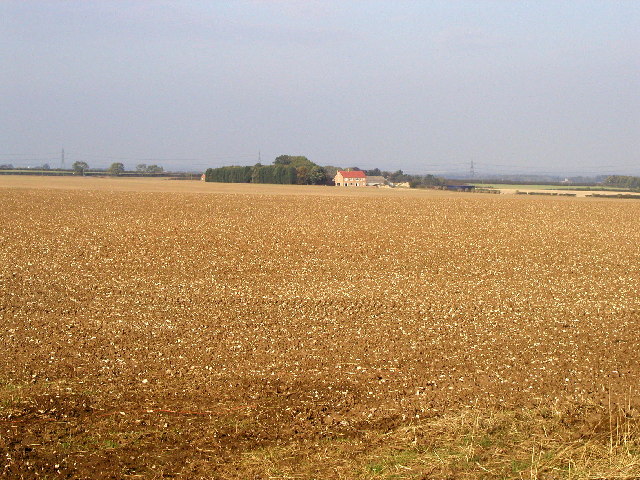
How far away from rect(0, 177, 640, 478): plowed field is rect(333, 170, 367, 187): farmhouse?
7713cm

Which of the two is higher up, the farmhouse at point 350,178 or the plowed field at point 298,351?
the farmhouse at point 350,178

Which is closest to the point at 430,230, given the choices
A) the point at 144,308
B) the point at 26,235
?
the point at 26,235

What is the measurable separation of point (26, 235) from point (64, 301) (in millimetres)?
12079

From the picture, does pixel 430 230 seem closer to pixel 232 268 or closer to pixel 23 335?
pixel 232 268

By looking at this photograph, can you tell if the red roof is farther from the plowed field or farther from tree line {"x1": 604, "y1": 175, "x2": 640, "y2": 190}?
→ the plowed field

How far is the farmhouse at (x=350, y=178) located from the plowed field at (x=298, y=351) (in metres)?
77.1

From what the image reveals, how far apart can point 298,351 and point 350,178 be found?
93.6 metres

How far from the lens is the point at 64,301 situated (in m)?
15.1

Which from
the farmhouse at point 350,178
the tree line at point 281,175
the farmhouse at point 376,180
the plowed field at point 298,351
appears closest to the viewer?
the plowed field at point 298,351

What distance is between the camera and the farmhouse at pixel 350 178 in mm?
103312

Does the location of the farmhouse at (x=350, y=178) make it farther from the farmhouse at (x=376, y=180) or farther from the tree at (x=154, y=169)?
the tree at (x=154, y=169)

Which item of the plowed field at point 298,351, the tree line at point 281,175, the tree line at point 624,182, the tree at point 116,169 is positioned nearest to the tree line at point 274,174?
the tree line at point 281,175

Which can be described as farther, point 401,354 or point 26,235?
point 26,235

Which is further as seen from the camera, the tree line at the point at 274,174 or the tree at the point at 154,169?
the tree at the point at 154,169
